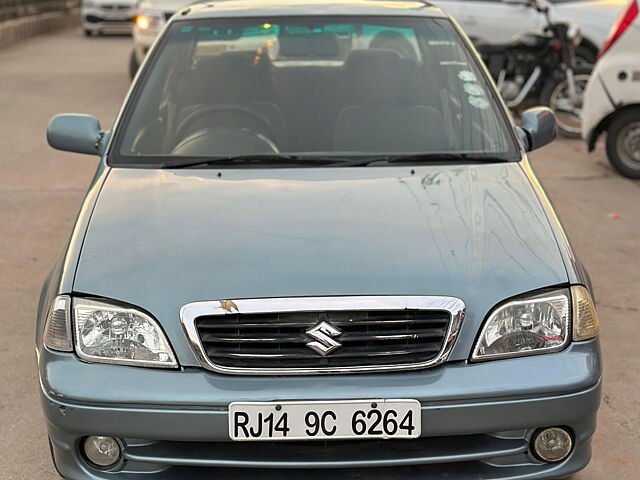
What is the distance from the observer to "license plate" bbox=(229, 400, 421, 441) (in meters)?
2.71

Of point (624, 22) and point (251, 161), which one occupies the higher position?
point (251, 161)

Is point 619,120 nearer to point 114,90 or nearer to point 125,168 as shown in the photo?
point 125,168

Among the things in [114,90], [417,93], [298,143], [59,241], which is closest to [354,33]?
[417,93]

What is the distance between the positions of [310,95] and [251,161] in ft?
1.69

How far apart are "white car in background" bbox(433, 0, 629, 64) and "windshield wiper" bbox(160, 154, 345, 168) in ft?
25.3

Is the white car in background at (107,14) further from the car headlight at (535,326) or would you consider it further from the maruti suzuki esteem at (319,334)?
the car headlight at (535,326)

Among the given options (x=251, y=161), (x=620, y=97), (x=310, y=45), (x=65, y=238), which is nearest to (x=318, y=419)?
(x=251, y=161)

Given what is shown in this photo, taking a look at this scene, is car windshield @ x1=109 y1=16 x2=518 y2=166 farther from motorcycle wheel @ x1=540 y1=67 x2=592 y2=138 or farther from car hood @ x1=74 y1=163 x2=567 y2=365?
motorcycle wheel @ x1=540 y1=67 x2=592 y2=138

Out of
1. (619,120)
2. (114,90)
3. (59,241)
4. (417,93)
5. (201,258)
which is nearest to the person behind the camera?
(201,258)

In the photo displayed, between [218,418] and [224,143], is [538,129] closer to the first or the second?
[224,143]

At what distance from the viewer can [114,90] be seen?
1235 centimetres

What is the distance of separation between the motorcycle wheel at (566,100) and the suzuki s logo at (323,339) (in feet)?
23.8

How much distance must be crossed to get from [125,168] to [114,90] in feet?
29.3

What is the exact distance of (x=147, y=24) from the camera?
12312mm
